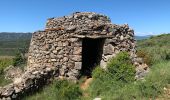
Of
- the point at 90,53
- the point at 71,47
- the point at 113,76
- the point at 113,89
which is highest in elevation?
the point at 71,47

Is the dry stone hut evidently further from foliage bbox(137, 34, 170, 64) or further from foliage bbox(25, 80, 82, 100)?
foliage bbox(137, 34, 170, 64)

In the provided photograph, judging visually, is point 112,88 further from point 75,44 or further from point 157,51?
point 157,51

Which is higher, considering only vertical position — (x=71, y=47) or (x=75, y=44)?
(x=75, y=44)

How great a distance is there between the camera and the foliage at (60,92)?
10.9 m

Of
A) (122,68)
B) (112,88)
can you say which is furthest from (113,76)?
(112,88)

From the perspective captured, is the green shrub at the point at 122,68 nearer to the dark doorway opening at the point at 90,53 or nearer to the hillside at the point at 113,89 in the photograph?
the hillside at the point at 113,89

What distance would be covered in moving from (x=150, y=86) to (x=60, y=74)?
4.45m

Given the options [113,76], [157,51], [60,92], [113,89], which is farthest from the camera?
[157,51]

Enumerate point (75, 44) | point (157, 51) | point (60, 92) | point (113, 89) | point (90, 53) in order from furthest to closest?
point (157, 51)
point (90, 53)
point (75, 44)
point (60, 92)
point (113, 89)

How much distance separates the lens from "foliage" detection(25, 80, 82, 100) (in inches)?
427

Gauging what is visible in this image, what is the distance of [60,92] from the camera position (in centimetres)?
1101

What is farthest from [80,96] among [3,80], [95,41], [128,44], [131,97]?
[3,80]

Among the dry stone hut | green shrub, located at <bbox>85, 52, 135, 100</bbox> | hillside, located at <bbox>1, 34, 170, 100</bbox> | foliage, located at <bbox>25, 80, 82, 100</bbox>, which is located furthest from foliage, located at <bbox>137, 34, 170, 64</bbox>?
foliage, located at <bbox>25, 80, 82, 100</bbox>

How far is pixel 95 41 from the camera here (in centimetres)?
1511
